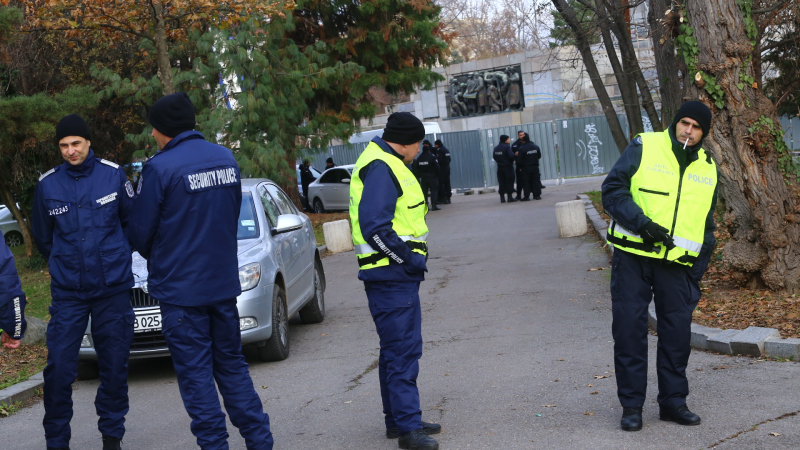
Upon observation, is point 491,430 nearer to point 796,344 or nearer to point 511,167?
point 796,344

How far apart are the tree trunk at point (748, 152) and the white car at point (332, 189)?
19.1m

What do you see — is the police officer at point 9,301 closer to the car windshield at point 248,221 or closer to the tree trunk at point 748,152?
the car windshield at point 248,221

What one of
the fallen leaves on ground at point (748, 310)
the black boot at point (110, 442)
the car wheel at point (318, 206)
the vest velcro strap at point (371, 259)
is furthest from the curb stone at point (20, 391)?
the car wheel at point (318, 206)

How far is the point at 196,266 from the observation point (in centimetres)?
429

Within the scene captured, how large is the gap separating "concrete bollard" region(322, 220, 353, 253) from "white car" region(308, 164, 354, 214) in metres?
10.1

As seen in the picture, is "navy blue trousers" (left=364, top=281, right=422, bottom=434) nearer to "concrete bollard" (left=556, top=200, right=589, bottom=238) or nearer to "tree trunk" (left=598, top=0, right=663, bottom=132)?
"concrete bollard" (left=556, top=200, right=589, bottom=238)

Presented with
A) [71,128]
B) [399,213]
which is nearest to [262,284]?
[71,128]

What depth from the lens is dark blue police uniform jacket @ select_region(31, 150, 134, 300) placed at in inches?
199

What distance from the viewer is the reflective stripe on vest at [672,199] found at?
494 centimetres

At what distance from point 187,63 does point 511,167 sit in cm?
975

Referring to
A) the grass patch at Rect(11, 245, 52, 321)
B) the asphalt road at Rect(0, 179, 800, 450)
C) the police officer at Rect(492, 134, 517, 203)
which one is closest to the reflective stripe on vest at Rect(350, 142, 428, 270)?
the asphalt road at Rect(0, 179, 800, 450)

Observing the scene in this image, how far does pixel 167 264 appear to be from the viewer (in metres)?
4.28

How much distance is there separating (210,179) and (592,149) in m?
30.8

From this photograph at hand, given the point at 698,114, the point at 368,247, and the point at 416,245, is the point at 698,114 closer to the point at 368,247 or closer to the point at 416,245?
the point at 416,245
